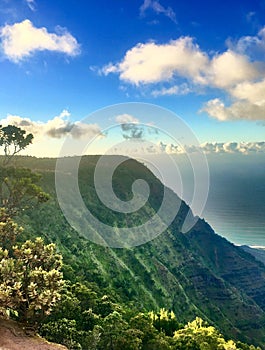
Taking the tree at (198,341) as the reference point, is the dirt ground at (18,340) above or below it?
above

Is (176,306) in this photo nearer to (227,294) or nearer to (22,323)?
(227,294)

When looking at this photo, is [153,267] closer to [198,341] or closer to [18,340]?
[198,341]

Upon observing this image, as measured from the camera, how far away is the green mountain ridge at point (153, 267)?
85.6 metres

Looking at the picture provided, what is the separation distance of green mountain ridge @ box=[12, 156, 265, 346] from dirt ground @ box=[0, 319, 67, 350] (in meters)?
22.9

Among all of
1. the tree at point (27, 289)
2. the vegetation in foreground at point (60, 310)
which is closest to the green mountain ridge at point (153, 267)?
the vegetation in foreground at point (60, 310)

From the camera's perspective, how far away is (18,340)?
957 inches

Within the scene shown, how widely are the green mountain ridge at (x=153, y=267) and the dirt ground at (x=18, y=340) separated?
75.0 ft

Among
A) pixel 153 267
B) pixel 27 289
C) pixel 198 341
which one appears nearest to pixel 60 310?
pixel 27 289

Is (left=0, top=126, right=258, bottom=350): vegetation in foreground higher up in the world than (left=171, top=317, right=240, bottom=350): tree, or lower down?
higher up

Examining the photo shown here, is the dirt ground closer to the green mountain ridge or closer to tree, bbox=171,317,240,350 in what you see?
tree, bbox=171,317,240,350

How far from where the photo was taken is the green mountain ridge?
85.6 m

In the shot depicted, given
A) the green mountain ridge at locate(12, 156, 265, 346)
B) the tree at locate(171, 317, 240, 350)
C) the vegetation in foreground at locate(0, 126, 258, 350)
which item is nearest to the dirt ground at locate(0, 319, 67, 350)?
the vegetation in foreground at locate(0, 126, 258, 350)

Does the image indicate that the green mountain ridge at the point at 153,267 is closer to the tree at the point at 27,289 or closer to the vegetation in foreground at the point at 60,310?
the vegetation in foreground at the point at 60,310

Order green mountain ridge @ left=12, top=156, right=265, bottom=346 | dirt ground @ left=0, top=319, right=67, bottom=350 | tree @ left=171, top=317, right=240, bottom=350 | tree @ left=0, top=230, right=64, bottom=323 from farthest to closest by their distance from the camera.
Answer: green mountain ridge @ left=12, top=156, right=265, bottom=346, tree @ left=171, top=317, right=240, bottom=350, tree @ left=0, top=230, right=64, bottom=323, dirt ground @ left=0, top=319, right=67, bottom=350
